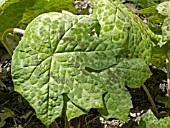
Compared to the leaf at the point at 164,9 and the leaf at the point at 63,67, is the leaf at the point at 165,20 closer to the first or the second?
the leaf at the point at 164,9

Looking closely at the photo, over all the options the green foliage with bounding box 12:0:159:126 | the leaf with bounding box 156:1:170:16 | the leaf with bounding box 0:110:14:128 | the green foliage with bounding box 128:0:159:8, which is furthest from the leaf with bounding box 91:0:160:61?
the green foliage with bounding box 128:0:159:8

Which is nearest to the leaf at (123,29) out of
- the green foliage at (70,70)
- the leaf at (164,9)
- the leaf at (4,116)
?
the green foliage at (70,70)

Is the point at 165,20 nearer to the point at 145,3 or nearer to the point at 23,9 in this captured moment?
the point at 23,9

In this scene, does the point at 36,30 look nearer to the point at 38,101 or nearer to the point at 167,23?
the point at 38,101

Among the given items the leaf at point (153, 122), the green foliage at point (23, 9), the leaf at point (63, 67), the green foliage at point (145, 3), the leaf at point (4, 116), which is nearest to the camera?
the leaf at point (63, 67)

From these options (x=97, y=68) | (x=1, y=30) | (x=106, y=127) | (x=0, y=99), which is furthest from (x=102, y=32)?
(x=0, y=99)

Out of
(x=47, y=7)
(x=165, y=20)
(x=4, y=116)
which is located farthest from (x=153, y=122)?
(x=4, y=116)

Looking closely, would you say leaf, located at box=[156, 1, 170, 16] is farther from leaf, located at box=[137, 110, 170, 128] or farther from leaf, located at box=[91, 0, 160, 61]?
leaf, located at box=[137, 110, 170, 128]
